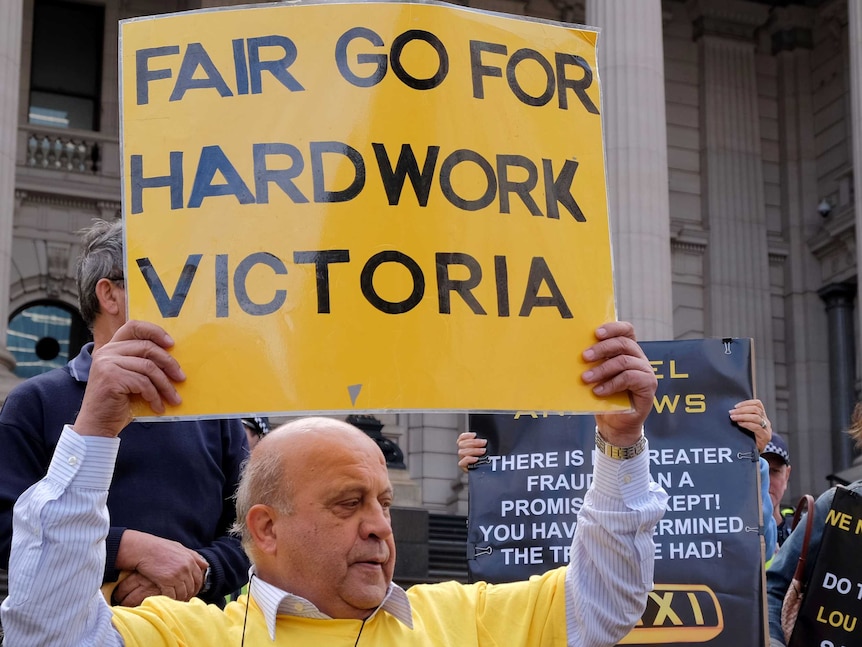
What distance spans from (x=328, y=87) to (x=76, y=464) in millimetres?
1015

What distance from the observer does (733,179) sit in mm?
25625

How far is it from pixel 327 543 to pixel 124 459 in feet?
3.80

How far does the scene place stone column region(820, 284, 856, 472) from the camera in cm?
2477

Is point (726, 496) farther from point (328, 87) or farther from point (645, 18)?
point (645, 18)

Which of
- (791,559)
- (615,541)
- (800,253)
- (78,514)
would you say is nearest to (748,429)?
(791,559)

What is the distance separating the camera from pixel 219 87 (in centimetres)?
325

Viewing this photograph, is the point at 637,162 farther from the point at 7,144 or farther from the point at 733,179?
the point at 733,179

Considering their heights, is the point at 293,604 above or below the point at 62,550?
below

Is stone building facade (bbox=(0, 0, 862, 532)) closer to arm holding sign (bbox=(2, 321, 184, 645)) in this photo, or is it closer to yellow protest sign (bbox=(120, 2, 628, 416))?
yellow protest sign (bbox=(120, 2, 628, 416))

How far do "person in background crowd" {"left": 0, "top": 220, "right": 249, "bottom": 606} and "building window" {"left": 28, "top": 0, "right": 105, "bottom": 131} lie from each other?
18.7 meters

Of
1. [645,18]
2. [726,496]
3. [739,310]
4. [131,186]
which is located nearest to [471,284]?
[131,186]

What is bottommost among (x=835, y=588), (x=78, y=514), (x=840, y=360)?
(x=835, y=588)

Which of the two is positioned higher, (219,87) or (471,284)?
(219,87)

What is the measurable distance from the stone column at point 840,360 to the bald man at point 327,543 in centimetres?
2233
